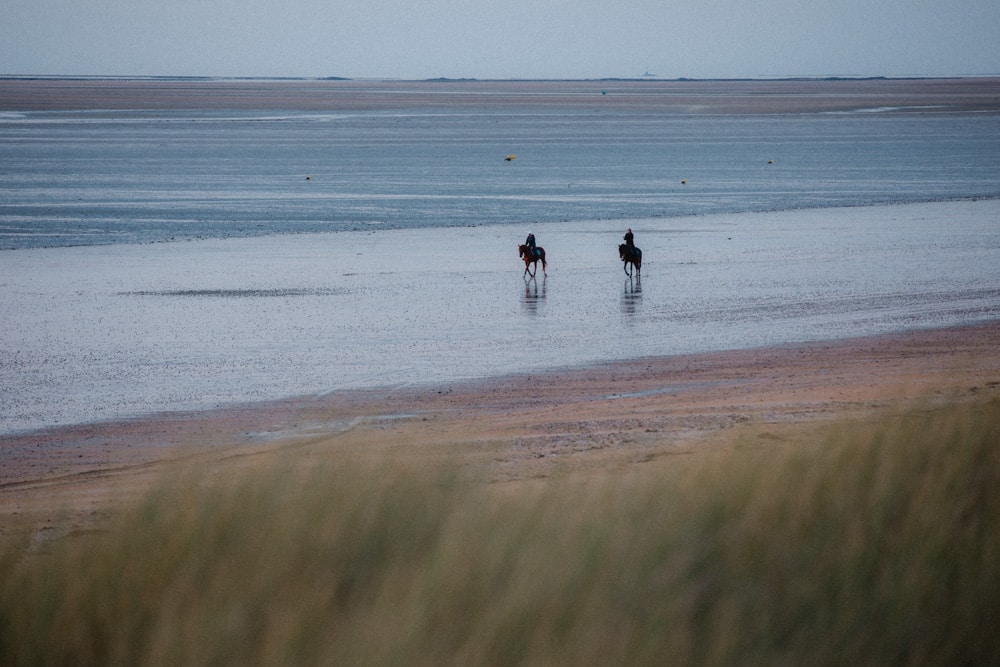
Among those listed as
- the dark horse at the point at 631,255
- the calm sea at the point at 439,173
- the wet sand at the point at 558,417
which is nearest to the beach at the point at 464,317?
the wet sand at the point at 558,417

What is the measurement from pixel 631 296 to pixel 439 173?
2484cm

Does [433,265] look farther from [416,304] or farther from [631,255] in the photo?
[416,304]

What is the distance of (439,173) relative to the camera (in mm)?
41469

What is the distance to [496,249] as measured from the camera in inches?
879

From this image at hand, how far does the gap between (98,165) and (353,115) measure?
5730 centimetres

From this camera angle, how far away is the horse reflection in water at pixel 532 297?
16.2 meters

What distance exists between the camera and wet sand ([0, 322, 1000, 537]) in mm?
8383

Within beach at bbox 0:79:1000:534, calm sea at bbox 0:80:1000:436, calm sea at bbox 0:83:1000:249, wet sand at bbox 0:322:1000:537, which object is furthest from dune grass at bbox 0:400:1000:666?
calm sea at bbox 0:83:1000:249

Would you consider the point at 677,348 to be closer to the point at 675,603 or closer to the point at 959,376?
the point at 959,376

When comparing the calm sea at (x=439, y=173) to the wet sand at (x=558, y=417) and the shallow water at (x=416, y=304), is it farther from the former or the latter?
the wet sand at (x=558, y=417)

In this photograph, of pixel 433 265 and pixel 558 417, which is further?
pixel 433 265

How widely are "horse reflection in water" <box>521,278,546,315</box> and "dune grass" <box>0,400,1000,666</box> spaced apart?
10.8 m

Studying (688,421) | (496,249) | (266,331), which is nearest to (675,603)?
(688,421)

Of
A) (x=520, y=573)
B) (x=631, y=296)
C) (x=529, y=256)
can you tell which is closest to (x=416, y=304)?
(x=529, y=256)
